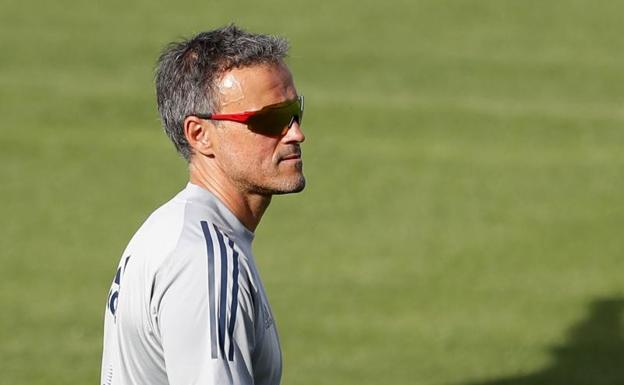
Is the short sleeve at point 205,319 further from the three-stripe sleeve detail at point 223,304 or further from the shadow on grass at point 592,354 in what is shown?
the shadow on grass at point 592,354

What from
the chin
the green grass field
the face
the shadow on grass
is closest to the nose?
the face

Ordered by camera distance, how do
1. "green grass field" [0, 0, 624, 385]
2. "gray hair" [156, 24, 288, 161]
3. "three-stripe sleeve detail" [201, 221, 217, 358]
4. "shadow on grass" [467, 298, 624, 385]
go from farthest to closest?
"green grass field" [0, 0, 624, 385] → "shadow on grass" [467, 298, 624, 385] → "gray hair" [156, 24, 288, 161] → "three-stripe sleeve detail" [201, 221, 217, 358]

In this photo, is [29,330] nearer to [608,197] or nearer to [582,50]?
[608,197]

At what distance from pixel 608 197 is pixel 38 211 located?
15.4ft

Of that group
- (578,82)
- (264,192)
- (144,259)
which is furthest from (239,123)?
(578,82)

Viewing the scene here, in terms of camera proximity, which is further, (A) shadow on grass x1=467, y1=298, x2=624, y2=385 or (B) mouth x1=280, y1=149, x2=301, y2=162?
(A) shadow on grass x1=467, y1=298, x2=624, y2=385

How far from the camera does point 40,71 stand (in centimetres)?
1339

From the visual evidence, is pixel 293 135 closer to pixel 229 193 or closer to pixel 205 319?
pixel 229 193

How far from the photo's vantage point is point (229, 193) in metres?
3.71

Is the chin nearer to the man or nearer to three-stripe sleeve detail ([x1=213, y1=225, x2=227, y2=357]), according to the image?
the man

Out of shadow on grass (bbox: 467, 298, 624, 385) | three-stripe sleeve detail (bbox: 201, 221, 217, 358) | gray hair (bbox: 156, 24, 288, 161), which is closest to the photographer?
three-stripe sleeve detail (bbox: 201, 221, 217, 358)

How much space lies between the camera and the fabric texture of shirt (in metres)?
3.18

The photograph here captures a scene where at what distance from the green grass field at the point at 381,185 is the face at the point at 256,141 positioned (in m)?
4.39

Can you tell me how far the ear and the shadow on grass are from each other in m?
4.79
